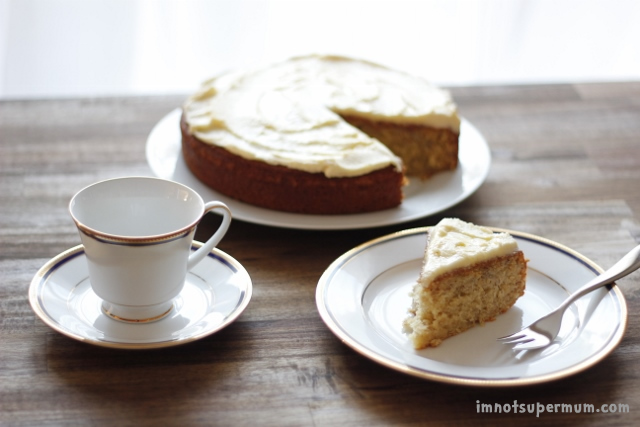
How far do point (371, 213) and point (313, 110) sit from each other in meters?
0.41

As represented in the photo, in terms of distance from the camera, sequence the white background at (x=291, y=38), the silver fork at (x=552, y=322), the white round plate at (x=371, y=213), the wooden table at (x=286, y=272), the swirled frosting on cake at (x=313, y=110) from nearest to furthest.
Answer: the wooden table at (x=286, y=272) → the silver fork at (x=552, y=322) → the white round plate at (x=371, y=213) → the swirled frosting on cake at (x=313, y=110) → the white background at (x=291, y=38)

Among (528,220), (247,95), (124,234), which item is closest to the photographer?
(124,234)

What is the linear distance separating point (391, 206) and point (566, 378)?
→ 2.46 feet

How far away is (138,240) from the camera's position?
4.38ft

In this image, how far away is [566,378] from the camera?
4.44ft

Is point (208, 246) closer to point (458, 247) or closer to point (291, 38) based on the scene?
point (458, 247)

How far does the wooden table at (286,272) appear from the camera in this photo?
4.26 ft

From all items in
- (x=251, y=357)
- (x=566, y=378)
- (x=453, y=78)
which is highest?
(x=566, y=378)

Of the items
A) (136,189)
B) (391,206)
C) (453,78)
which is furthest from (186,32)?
(136,189)

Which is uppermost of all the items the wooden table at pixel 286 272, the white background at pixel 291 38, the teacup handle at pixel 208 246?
the teacup handle at pixel 208 246

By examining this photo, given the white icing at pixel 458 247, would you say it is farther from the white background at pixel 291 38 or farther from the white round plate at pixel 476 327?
the white background at pixel 291 38

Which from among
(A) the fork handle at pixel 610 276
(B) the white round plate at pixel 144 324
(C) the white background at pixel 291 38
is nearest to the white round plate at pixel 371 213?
(B) the white round plate at pixel 144 324

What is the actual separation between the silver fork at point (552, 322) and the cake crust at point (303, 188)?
596 millimetres

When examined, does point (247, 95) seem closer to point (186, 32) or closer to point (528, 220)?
point (528, 220)
